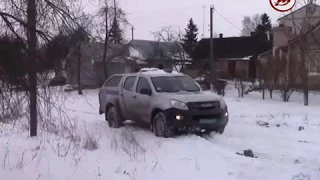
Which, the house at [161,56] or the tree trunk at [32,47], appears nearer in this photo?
the tree trunk at [32,47]

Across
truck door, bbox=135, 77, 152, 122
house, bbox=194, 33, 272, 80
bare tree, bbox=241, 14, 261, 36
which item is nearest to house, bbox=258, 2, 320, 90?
truck door, bbox=135, 77, 152, 122

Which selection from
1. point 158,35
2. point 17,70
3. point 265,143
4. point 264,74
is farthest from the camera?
point 158,35

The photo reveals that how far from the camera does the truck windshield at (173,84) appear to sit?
13293 mm

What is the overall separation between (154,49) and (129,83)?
4041 centimetres

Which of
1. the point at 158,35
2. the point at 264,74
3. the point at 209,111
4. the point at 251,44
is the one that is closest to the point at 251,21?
the point at 251,44

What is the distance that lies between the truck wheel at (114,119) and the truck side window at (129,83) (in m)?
0.81

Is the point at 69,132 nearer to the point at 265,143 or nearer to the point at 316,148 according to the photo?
the point at 265,143

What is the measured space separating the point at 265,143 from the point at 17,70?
6155mm

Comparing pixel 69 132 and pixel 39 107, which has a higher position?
pixel 39 107

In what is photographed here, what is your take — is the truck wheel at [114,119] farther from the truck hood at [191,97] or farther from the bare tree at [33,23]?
the bare tree at [33,23]

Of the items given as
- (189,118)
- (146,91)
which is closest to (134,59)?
(146,91)

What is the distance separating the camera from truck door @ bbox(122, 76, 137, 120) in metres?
14.1

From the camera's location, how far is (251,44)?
66.8 meters

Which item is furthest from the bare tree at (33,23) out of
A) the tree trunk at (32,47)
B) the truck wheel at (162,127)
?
the truck wheel at (162,127)
